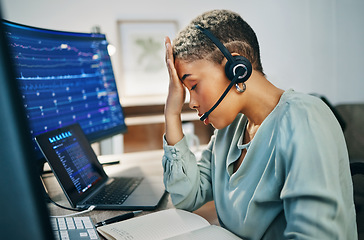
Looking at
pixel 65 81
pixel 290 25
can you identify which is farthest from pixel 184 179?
pixel 290 25

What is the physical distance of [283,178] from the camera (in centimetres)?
67

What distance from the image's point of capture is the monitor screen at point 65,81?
960 millimetres

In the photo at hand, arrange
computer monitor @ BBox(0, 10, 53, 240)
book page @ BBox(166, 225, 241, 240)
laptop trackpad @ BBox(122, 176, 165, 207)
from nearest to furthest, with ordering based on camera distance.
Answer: computer monitor @ BBox(0, 10, 53, 240) < book page @ BBox(166, 225, 241, 240) < laptop trackpad @ BBox(122, 176, 165, 207)

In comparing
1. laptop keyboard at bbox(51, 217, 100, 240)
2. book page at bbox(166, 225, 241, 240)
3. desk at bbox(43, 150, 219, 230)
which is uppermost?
laptop keyboard at bbox(51, 217, 100, 240)

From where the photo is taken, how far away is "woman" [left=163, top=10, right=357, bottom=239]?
1.93 ft

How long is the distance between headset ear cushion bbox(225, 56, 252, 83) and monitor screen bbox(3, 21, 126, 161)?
22.3 inches

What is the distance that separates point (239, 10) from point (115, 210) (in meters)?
2.68

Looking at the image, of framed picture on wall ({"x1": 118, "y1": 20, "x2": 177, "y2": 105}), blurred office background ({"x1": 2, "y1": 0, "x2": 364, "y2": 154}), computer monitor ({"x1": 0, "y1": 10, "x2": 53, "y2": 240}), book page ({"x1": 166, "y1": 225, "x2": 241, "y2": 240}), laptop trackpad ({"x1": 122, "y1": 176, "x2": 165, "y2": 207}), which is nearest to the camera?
computer monitor ({"x1": 0, "y1": 10, "x2": 53, "y2": 240})

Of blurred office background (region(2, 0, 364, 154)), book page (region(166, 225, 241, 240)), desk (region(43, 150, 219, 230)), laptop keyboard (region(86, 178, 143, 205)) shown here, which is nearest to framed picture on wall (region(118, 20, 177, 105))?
blurred office background (region(2, 0, 364, 154))

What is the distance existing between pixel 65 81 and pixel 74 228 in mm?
609

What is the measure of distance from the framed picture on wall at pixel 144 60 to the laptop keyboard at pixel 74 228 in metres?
2.37

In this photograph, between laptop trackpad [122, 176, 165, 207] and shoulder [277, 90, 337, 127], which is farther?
laptop trackpad [122, 176, 165, 207]

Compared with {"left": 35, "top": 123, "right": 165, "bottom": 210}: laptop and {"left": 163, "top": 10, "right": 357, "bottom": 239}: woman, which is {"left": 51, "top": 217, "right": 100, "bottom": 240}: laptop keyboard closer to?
{"left": 35, "top": 123, "right": 165, "bottom": 210}: laptop

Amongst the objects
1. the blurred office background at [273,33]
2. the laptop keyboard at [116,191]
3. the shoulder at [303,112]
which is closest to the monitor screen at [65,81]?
the laptop keyboard at [116,191]
